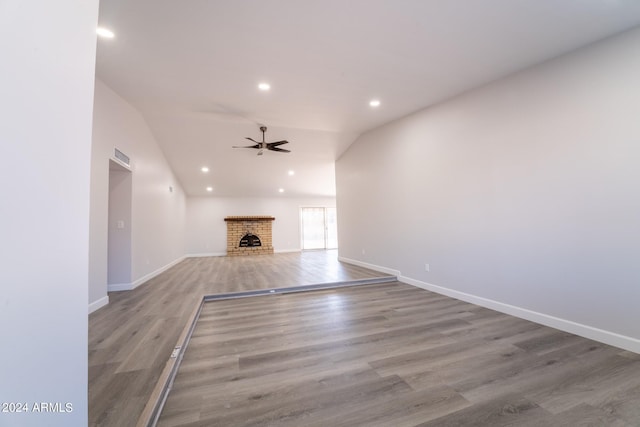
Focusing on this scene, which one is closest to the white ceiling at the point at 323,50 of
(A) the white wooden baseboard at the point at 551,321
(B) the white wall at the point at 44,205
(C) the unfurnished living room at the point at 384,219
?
(C) the unfurnished living room at the point at 384,219

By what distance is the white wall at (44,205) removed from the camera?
0.62 metres

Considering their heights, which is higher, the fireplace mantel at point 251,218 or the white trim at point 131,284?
the fireplace mantel at point 251,218

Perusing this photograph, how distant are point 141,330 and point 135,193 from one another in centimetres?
277

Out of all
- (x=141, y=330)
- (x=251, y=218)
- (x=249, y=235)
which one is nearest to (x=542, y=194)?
(x=141, y=330)

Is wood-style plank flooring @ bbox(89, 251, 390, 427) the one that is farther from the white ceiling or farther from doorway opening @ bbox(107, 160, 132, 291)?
the white ceiling

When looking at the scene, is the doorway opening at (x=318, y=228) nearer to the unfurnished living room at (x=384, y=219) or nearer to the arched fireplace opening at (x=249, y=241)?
the arched fireplace opening at (x=249, y=241)

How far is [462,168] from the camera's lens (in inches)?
146

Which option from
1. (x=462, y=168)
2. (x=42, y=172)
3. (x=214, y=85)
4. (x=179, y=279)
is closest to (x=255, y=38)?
(x=214, y=85)

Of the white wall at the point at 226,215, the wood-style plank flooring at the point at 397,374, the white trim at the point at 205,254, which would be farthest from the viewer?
the white wall at the point at 226,215

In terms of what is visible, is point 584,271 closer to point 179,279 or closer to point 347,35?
point 347,35

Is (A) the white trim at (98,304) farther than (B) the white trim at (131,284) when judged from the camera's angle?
No

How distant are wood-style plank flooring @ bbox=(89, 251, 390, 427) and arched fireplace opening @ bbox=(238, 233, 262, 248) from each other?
4.86m

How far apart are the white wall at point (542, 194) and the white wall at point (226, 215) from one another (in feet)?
23.5

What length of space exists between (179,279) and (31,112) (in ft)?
17.3
